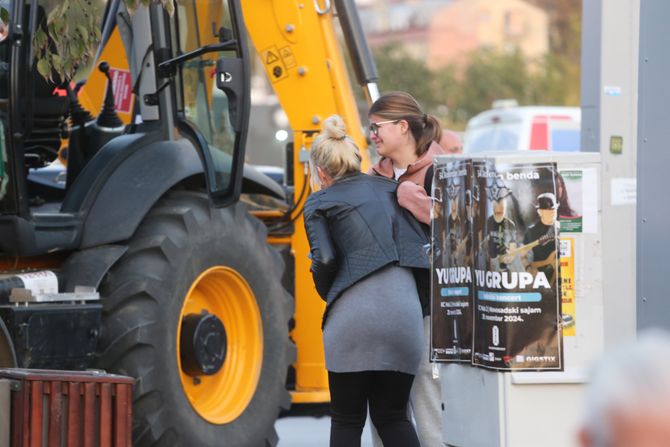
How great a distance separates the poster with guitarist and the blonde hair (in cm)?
94

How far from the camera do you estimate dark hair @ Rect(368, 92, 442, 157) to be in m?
5.42

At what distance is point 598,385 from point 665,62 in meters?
4.89

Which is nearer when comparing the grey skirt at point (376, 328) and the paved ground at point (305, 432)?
the grey skirt at point (376, 328)

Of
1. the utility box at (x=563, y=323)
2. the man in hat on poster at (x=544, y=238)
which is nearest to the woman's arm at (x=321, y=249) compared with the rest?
the utility box at (x=563, y=323)

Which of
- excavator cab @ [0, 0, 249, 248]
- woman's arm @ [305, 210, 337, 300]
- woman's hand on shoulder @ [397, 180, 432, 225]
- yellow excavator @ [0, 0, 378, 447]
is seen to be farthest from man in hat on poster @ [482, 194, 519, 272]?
excavator cab @ [0, 0, 249, 248]

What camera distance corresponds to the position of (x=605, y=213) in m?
6.35

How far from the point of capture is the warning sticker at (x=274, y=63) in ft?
26.3

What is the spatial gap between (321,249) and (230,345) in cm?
213

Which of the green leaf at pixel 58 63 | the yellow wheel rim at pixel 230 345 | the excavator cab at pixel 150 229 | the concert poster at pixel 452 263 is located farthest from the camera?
the yellow wheel rim at pixel 230 345

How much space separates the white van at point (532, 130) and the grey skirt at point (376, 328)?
11.6 m

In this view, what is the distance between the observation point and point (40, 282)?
6.03 metres

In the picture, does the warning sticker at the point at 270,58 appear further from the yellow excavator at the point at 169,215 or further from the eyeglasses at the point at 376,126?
the eyeglasses at the point at 376,126

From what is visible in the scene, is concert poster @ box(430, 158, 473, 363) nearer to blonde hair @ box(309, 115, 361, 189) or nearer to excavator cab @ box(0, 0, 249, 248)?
blonde hair @ box(309, 115, 361, 189)

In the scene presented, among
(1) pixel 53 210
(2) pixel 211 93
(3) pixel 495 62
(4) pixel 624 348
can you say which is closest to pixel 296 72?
(2) pixel 211 93
